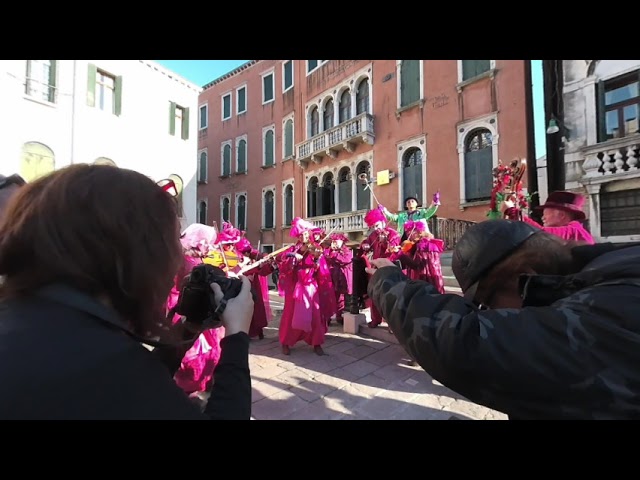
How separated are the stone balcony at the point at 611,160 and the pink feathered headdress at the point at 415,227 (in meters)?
6.34

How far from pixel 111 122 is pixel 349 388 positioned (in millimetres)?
11127

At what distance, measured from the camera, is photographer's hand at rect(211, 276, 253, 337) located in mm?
1048

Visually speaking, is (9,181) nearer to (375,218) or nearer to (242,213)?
(375,218)

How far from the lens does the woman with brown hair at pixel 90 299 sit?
606 millimetres

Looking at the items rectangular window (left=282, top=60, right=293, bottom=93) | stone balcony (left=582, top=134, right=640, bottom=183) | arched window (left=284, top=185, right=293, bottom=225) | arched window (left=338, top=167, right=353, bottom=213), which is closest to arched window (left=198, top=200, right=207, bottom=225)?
arched window (left=284, top=185, right=293, bottom=225)

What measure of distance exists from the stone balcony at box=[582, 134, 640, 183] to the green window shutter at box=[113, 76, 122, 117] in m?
14.0

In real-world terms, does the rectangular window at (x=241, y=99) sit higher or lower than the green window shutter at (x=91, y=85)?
higher

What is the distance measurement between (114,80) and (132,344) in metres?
12.9

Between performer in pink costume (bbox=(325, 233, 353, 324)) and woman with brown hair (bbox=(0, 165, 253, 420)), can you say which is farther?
performer in pink costume (bbox=(325, 233, 353, 324))

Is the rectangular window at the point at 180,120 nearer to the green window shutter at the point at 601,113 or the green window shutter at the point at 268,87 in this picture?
the green window shutter at the point at 268,87

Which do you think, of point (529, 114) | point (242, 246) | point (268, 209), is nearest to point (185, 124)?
point (268, 209)

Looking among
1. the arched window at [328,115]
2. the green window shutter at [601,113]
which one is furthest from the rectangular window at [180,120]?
the green window shutter at [601,113]

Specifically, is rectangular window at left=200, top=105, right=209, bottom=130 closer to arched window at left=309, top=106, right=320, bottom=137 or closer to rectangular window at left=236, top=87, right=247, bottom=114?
rectangular window at left=236, top=87, right=247, bottom=114

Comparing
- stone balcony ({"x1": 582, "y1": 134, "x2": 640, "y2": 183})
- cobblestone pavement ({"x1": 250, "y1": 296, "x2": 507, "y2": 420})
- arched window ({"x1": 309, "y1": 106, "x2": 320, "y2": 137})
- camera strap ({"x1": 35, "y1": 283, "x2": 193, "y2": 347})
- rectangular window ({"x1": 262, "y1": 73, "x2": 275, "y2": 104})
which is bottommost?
cobblestone pavement ({"x1": 250, "y1": 296, "x2": 507, "y2": 420})
